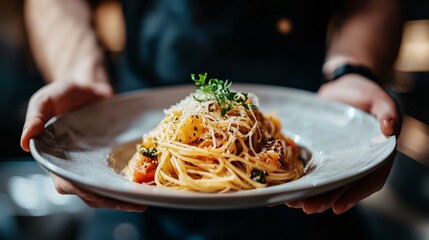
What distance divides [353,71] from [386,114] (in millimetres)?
530

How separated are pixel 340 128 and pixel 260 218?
0.70 meters

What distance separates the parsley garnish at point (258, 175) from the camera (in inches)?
64.8

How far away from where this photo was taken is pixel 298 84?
2.85m

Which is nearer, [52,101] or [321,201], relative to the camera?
[321,201]

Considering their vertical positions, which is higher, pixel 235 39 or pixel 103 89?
pixel 235 39

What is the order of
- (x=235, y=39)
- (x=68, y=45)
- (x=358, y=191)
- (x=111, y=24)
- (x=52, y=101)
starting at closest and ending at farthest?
(x=358, y=191) < (x=52, y=101) < (x=235, y=39) < (x=68, y=45) < (x=111, y=24)

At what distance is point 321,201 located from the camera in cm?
152

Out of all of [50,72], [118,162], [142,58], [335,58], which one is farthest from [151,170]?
[50,72]

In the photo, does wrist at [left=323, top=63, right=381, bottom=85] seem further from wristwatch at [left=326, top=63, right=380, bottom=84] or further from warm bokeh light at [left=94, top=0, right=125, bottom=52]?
warm bokeh light at [left=94, top=0, right=125, bottom=52]

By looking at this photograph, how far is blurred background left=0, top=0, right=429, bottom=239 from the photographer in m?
2.92

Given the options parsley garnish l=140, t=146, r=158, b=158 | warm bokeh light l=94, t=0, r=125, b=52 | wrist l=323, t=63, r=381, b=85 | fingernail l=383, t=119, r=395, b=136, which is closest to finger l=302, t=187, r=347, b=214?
fingernail l=383, t=119, r=395, b=136

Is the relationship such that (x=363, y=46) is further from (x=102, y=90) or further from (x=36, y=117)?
(x=36, y=117)

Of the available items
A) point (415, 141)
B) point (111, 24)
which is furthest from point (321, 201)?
point (111, 24)

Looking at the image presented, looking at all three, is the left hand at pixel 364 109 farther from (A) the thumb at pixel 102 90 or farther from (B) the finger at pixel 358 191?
(A) the thumb at pixel 102 90
